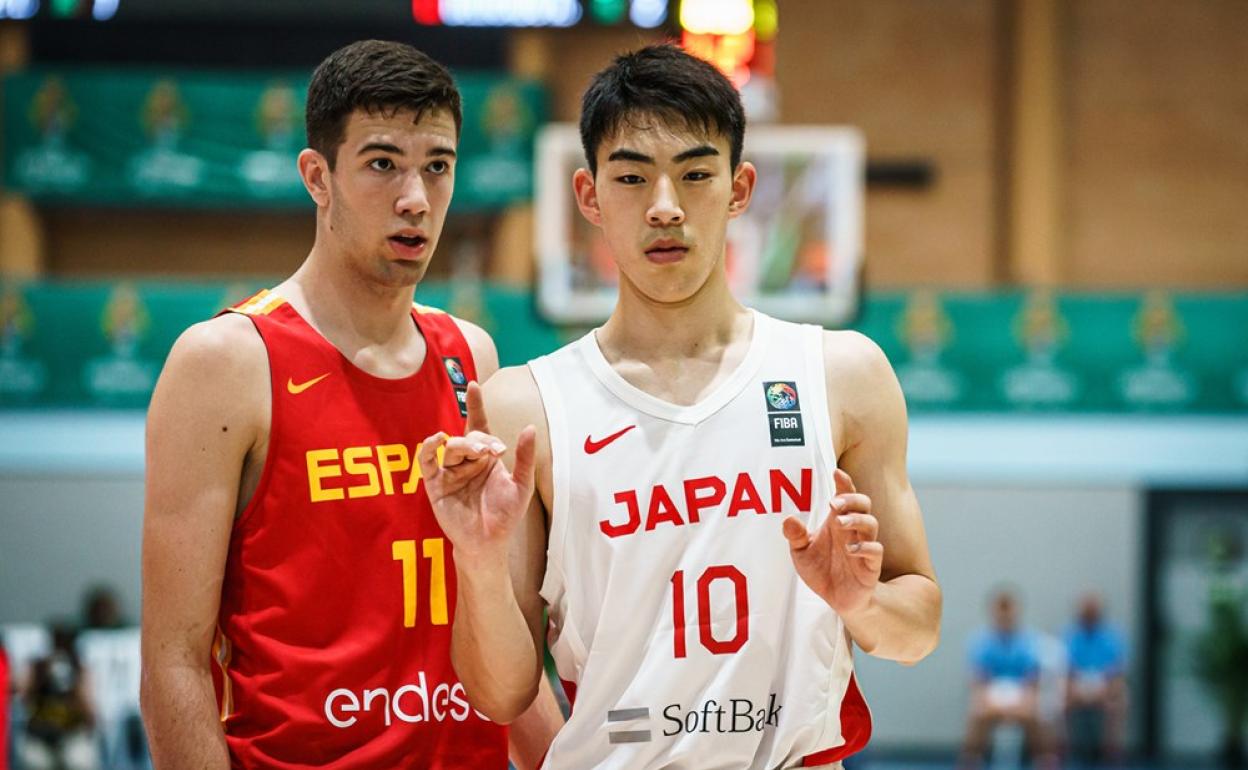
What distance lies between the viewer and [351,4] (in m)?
13.4

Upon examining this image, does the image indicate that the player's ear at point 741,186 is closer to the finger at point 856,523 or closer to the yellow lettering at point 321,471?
the finger at point 856,523

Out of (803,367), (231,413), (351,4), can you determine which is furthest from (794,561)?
(351,4)

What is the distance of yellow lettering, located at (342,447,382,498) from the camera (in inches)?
134

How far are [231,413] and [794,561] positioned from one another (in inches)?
50.3

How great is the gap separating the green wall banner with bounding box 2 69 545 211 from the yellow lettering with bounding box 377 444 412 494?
42.7 feet

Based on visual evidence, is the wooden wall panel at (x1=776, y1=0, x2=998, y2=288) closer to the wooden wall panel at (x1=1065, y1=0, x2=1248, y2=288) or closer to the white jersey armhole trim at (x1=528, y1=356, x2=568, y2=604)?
the wooden wall panel at (x1=1065, y1=0, x2=1248, y2=288)

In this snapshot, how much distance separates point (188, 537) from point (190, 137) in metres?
14.2

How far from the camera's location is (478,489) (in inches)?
118

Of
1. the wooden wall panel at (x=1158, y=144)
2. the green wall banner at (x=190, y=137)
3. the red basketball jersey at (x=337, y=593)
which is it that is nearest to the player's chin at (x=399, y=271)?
the red basketball jersey at (x=337, y=593)

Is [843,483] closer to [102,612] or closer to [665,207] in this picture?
[665,207]

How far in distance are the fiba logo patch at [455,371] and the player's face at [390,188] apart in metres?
0.28

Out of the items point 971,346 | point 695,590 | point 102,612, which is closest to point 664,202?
point 695,590

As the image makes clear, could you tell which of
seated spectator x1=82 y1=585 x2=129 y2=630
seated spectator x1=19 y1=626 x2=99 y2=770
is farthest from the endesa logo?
seated spectator x1=82 y1=585 x2=129 y2=630

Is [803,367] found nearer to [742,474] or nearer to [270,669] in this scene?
[742,474]
